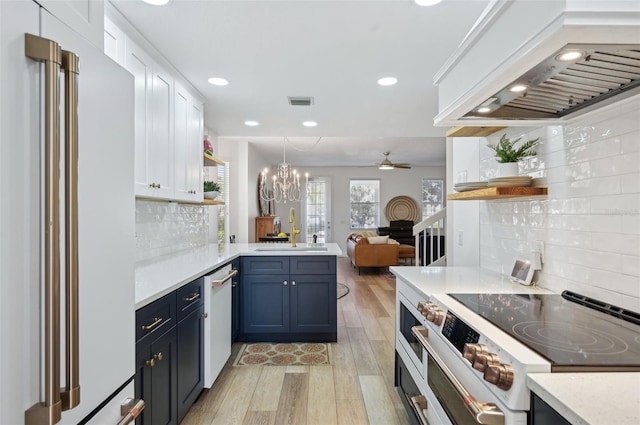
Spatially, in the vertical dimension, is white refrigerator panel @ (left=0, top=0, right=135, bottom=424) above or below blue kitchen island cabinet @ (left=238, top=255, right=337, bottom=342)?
above

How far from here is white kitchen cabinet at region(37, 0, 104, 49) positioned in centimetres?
86

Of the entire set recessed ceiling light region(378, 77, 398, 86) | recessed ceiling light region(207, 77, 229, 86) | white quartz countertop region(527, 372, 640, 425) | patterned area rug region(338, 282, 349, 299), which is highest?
recessed ceiling light region(207, 77, 229, 86)

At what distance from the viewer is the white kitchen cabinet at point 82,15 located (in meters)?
0.86

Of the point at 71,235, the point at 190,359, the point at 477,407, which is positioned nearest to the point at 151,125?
the point at 190,359

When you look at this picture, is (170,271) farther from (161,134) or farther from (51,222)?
(51,222)

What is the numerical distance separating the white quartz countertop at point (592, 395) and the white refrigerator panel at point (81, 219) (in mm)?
1078

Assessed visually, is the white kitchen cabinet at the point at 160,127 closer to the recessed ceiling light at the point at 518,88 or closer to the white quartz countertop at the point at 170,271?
the white quartz countertop at the point at 170,271

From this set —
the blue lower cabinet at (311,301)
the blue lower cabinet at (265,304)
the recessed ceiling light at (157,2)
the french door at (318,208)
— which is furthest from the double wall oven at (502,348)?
the french door at (318,208)

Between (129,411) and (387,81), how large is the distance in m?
2.50

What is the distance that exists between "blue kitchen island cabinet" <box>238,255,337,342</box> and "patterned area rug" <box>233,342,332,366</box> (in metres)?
0.10

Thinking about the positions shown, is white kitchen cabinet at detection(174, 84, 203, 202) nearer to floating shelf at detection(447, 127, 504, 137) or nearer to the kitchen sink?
the kitchen sink

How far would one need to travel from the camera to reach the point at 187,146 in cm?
288

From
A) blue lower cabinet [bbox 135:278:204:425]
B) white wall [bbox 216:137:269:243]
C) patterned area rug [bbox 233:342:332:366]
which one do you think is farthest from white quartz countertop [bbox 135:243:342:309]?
white wall [bbox 216:137:269:243]

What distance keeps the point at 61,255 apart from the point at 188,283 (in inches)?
49.1
